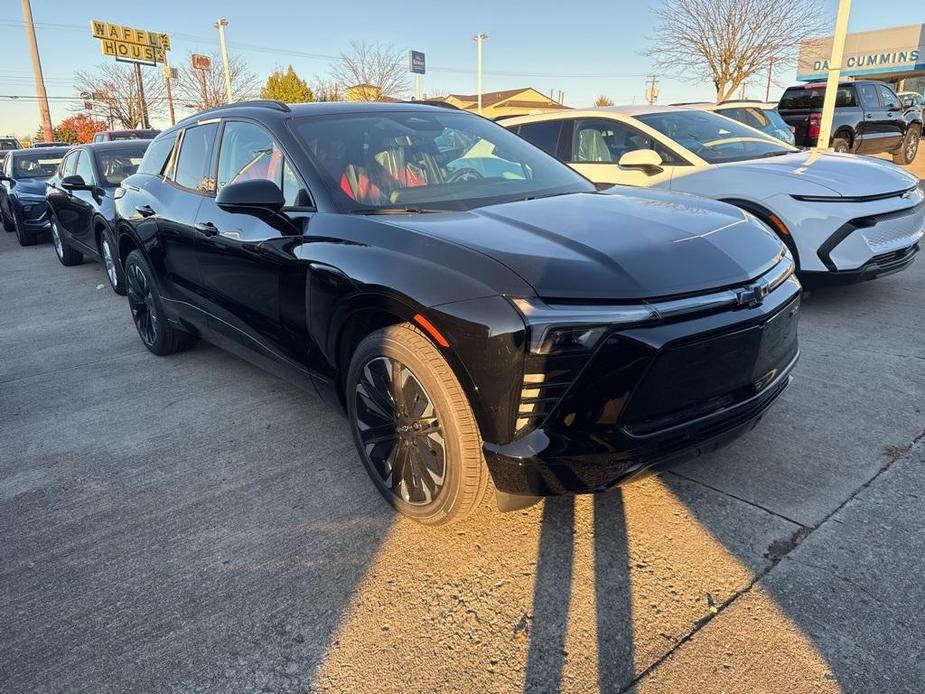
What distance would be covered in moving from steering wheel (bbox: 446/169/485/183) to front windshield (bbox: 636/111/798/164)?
3245 mm

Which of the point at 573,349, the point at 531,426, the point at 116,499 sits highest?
the point at 573,349

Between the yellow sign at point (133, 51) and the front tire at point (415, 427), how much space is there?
45.9 metres

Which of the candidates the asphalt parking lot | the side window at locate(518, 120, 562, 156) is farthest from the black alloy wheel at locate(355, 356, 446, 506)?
the side window at locate(518, 120, 562, 156)

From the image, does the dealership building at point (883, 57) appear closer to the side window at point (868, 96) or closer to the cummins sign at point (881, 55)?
the cummins sign at point (881, 55)

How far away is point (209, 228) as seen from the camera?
3611mm

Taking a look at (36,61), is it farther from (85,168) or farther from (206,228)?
(206,228)

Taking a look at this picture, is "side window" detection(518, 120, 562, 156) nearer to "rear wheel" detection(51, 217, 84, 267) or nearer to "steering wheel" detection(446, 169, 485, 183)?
"steering wheel" detection(446, 169, 485, 183)

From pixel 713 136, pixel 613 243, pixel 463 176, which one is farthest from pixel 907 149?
pixel 613 243

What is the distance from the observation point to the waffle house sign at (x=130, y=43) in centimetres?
3991

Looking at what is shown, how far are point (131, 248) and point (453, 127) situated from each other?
9.12 ft

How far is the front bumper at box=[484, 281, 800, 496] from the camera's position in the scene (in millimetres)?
2090

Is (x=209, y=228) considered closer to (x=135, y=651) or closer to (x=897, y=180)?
(x=135, y=651)

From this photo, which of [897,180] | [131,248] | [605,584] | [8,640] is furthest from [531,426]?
[897,180]

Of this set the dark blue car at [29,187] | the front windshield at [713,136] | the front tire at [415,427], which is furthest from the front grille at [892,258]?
the dark blue car at [29,187]
